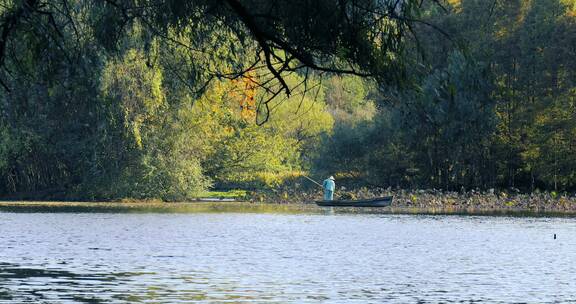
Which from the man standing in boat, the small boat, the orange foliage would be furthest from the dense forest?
the man standing in boat

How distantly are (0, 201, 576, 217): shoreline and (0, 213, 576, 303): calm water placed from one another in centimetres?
541

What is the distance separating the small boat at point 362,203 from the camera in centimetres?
5466

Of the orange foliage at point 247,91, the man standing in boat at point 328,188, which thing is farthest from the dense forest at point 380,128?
the man standing in boat at point 328,188

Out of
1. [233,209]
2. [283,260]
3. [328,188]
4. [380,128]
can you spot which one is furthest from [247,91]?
[283,260]

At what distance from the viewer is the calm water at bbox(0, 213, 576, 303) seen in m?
20.1

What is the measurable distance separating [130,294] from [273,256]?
28.7 ft

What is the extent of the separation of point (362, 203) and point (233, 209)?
653 centimetres

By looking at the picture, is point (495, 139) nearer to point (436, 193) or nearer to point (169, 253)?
point (436, 193)

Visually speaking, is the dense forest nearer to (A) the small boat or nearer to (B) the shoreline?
(B) the shoreline

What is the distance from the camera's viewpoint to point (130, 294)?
64.3 feet

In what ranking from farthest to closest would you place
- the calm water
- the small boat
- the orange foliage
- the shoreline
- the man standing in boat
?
Answer: 1. the man standing in boat
2. the small boat
3. the shoreline
4. the calm water
5. the orange foliage

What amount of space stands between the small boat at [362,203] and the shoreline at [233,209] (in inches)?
15.0

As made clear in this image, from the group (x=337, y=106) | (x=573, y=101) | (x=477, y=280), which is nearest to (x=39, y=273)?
(x=477, y=280)

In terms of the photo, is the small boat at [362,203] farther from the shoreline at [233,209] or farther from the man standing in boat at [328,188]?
the man standing in boat at [328,188]
